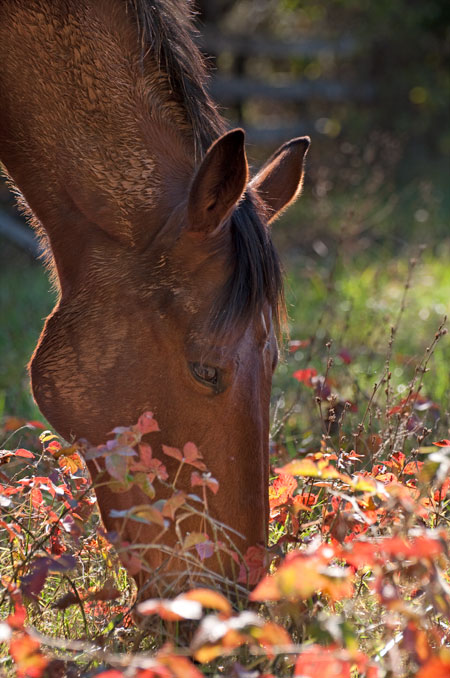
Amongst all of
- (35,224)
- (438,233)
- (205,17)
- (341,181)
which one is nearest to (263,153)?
(341,181)

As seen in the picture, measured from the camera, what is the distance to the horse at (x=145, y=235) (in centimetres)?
208

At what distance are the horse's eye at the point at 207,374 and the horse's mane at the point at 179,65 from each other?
0.68 m

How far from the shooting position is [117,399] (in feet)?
7.24

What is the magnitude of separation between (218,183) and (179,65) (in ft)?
1.91

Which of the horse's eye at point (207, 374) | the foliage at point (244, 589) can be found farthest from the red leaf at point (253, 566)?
the horse's eye at point (207, 374)

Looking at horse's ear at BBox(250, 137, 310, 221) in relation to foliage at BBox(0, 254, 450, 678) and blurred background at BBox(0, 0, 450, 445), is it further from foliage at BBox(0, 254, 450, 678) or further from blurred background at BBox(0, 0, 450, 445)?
blurred background at BBox(0, 0, 450, 445)

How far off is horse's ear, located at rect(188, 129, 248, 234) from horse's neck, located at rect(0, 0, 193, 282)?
0.19m

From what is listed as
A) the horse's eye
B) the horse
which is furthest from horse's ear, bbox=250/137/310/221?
the horse's eye

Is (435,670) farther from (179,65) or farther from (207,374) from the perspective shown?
(179,65)

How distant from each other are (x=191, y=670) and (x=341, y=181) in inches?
365

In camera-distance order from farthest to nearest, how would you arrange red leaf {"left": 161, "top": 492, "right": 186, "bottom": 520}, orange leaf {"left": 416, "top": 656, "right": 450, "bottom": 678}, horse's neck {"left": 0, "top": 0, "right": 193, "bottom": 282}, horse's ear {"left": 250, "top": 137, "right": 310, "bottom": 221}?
horse's ear {"left": 250, "top": 137, "right": 310, "bottom": 221}
horse's neck {"left": 0, "top": 0, "right": 193, "bottom": 282}
red leaf {"left": 161, "top": 492, "right": 186, "bottom": 520}
orange leaf {"left": 416, "top": 656, "right": 450, "bottom": 678}

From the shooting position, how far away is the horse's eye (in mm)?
2088

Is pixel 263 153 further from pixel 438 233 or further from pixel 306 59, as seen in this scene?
pixel 438 233

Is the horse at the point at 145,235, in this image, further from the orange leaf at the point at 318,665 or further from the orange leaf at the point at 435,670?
the orange leaf at the point at 435,670
